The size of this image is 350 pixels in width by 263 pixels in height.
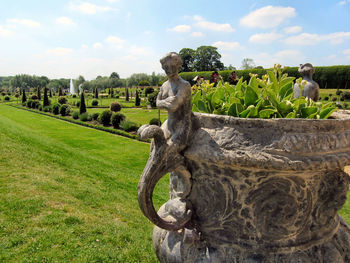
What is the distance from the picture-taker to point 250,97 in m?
2.21

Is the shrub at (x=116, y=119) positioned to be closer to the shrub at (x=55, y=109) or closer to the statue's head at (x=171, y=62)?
the shrub at (x=55, y=109)

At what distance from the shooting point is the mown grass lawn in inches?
182

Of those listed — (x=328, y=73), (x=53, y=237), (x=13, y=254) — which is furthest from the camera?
(x=328, y=73)

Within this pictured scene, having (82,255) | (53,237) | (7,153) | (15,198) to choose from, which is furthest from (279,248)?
(7,153)

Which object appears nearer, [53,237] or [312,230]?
[312,230]

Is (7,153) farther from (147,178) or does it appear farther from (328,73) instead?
(328,73)

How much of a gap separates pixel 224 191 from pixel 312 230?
75 centimetres

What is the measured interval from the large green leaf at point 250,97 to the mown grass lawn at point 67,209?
3.66 m

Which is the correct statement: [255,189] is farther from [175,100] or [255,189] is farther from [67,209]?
[67,209]

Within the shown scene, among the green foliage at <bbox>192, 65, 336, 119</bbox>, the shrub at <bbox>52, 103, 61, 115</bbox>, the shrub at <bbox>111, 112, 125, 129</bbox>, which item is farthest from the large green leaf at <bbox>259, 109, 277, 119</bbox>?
the shrub at <bbox>52, 103, 61, 115</bbox>

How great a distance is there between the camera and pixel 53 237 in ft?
15.9

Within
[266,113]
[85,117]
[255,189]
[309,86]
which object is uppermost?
[309,86]

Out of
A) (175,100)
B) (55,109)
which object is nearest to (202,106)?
(175,100)

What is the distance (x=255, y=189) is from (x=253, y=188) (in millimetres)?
16
